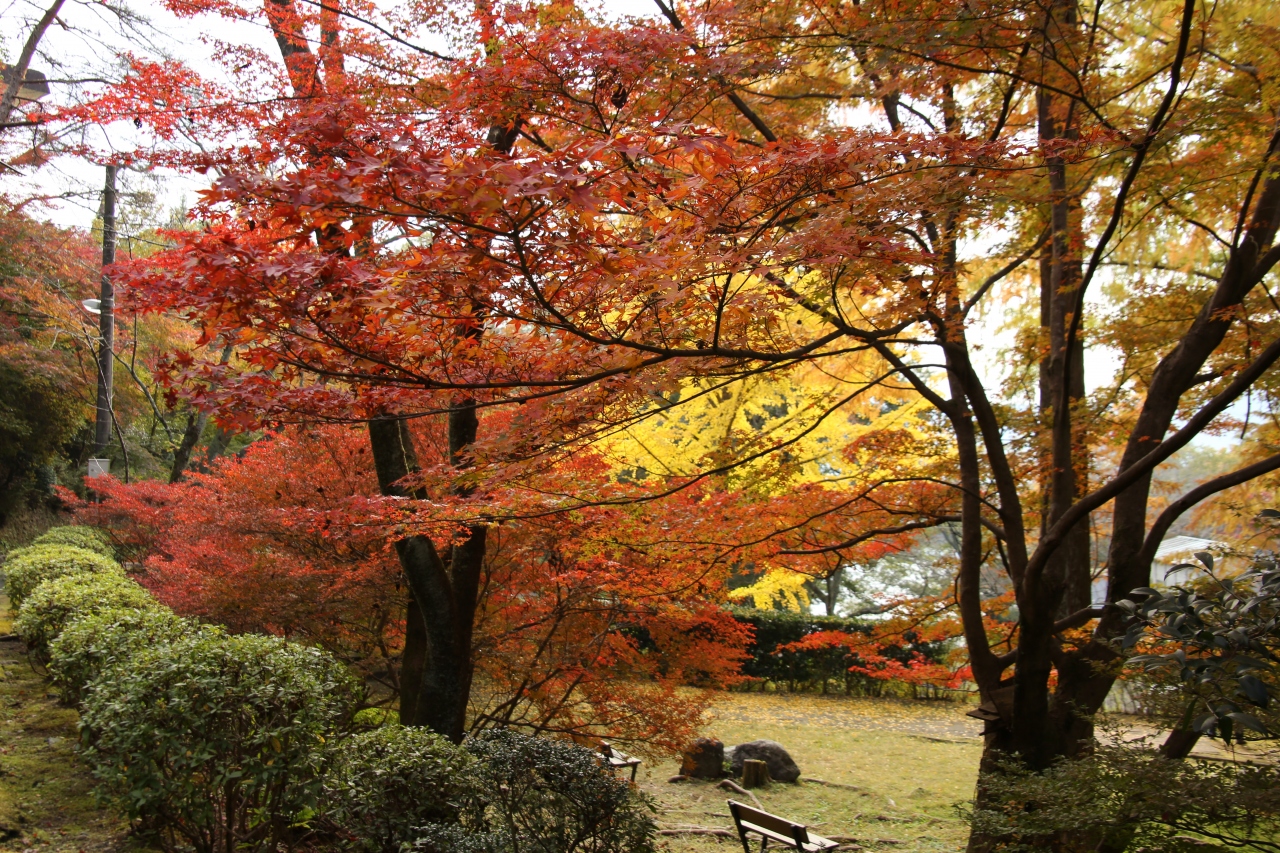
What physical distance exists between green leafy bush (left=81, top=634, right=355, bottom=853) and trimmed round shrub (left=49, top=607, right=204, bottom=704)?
19.4 inches

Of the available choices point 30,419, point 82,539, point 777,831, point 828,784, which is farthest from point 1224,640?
point 30,419

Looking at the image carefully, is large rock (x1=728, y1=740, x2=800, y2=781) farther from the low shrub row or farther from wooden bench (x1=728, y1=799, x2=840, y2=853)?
the low shrub row

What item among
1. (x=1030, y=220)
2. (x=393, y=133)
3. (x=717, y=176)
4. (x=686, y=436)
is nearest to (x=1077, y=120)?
(x=1030, y=220)

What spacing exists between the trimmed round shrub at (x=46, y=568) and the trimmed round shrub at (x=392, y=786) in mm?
5633

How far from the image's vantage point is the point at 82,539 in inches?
477

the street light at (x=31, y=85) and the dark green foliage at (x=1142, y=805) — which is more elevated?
the street light at (x=31, y=85)

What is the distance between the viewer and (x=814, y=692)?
15492 millimetres

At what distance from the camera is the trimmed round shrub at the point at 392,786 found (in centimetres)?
343

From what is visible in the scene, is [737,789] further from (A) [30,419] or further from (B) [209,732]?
(A) [30,419]

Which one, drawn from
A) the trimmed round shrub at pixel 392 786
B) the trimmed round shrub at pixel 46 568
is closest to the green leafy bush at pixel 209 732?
the trimmed round shrub at pixel 392 786

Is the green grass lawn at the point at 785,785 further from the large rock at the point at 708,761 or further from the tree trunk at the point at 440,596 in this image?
the tree trunk at the point at 440,596

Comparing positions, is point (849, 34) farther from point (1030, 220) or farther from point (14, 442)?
point (14, 442)

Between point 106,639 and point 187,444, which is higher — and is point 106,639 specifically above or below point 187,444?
below

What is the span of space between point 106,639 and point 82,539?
9374 millimetres
